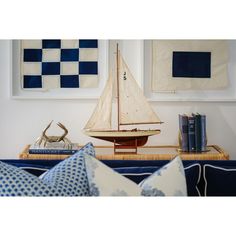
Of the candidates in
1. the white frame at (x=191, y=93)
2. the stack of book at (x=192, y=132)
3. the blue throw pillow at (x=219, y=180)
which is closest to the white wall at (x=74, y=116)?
the white frame at (x=191, y=93)

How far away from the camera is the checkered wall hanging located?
10.9 feet

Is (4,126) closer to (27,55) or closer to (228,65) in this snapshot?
(27,55)

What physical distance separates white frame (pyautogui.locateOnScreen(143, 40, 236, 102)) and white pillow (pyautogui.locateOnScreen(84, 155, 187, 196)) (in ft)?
5.52

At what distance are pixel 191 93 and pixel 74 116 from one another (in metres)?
0.81

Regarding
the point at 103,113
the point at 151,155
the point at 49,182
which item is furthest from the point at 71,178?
the point at 103,113

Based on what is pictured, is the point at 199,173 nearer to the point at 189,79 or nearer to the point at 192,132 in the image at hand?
the point at 192,132

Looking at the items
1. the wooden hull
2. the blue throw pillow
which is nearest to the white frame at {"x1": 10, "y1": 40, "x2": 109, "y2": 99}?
the wooden hull

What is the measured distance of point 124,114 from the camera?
10.4 feet

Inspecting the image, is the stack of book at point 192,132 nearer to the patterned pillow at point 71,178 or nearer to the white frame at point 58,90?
the white frame at point 58,90

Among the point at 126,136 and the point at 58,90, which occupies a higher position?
the point at 58,90

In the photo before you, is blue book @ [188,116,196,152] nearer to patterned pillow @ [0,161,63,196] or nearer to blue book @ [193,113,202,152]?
blue book @ [193,113,202,152]

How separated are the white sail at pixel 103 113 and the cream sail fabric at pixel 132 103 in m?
0.09

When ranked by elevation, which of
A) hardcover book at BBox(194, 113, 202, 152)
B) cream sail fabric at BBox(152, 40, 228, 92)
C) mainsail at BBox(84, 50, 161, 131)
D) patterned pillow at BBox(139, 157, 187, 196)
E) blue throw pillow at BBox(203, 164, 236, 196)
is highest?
cream sail fabric at BBox(152, 40, 228, 92)

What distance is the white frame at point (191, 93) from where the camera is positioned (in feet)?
10.9
